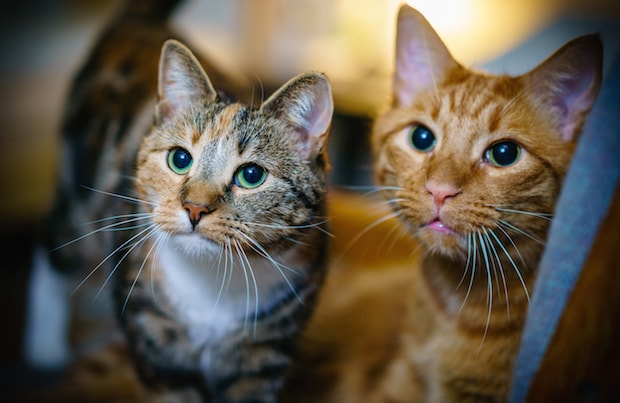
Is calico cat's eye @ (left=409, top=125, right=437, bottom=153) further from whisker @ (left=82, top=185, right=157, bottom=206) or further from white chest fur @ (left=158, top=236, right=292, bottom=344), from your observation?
whisker @ (left=82, top=185, right=157, bottom=206)

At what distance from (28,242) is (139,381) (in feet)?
2.10

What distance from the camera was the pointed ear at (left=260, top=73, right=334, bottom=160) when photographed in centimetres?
69

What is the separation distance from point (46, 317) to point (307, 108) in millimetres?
893

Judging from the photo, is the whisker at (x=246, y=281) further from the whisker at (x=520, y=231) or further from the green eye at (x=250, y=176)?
the whisker at (x=520, y=231)

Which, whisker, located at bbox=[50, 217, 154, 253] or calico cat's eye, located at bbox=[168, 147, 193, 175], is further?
whisker, located at bbox=[50, 217, 154, 253]

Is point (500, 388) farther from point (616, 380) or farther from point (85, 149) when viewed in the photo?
point (85, 149)

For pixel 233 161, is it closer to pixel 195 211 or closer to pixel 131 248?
pixel 195 211

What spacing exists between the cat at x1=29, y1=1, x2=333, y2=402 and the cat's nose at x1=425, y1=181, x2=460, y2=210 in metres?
0.17

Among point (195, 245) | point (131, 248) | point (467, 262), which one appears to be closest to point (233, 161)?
point (195, 245)

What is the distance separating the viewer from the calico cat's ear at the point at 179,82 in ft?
2.48

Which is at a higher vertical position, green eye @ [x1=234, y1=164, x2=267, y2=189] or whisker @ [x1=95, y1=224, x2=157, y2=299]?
green eye @ [x1=234, y1=164, x2=267, y2=189]

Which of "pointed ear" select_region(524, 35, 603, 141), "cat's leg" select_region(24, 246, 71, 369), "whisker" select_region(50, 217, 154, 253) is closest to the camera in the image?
"pointed ear" select_region(524, 35, 603, 141)

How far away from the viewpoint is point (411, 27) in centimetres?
76

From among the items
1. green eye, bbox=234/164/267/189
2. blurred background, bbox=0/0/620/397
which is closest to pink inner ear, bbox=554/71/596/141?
blurred background, bbox=0/0/620/397
